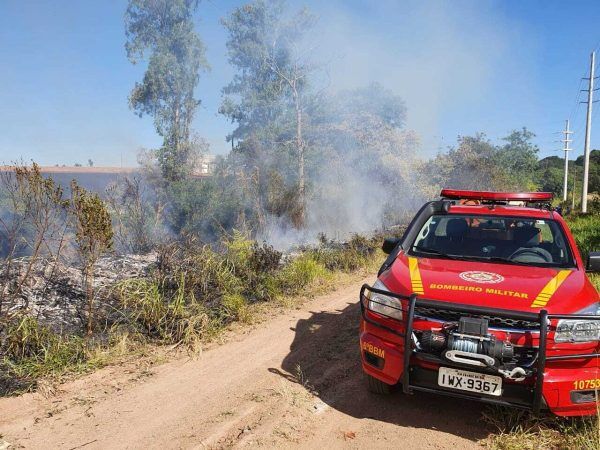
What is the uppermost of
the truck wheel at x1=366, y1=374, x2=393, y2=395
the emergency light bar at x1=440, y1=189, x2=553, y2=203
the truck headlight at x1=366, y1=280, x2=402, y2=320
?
the emergency light bar at x1=440, y1=189, x2=553, y2=203

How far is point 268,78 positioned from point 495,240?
18.2 metres

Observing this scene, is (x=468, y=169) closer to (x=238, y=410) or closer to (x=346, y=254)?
(x=346, y=254)

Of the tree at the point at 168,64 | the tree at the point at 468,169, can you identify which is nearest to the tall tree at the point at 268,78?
the tree at the point at 168,64

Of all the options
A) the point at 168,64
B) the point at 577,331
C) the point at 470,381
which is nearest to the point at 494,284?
the point at 577,331

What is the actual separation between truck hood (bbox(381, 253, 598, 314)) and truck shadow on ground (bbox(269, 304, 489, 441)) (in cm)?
98

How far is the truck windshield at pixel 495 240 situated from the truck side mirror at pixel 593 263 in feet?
0.42

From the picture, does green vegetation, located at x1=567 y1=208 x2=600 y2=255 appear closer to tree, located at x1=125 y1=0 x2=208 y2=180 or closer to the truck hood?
the truck hood

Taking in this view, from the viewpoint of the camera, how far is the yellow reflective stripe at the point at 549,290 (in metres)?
2.96

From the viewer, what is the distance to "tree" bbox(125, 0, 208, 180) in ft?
60.7

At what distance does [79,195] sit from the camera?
489 centimetres

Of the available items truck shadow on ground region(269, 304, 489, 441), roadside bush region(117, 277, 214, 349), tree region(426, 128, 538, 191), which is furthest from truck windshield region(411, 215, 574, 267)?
tree region(426, 128, 538, 191)

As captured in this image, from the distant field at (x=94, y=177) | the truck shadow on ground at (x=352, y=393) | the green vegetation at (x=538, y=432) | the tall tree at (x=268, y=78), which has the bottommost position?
the truck shadow on ground at (x=352, y=393)

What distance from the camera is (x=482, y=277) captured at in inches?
133

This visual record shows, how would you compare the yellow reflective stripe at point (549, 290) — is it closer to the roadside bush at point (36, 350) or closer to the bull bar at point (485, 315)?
the bull bar at point (485, 315)
